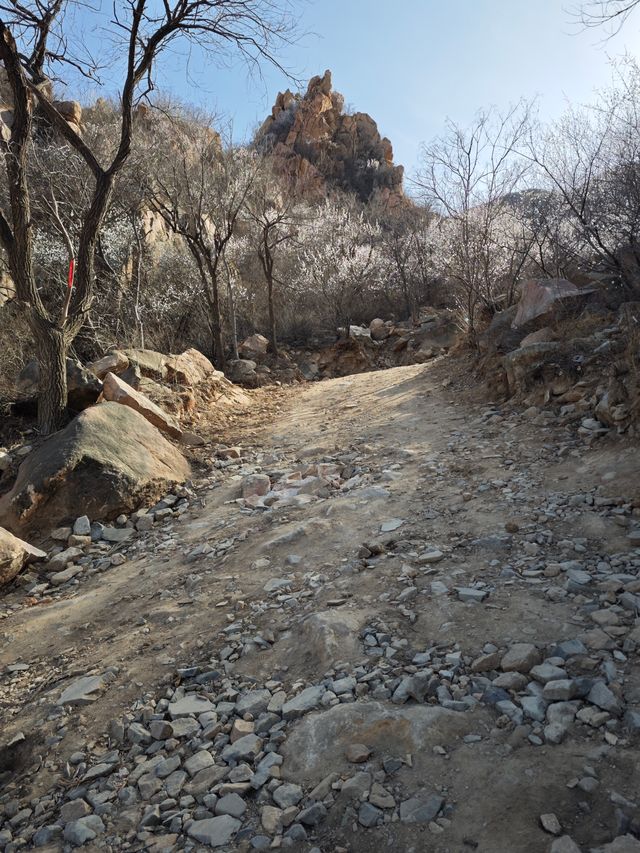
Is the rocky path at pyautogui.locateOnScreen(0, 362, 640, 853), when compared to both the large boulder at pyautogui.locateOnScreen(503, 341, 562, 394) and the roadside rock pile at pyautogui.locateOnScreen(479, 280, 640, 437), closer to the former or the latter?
the roadside rock pile at pyautogui.locateOnScreen(479, 280, 640, 437)

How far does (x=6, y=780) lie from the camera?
229 cm

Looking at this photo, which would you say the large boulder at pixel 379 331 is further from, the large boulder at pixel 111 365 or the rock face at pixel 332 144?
the rock face at pixel 332 144

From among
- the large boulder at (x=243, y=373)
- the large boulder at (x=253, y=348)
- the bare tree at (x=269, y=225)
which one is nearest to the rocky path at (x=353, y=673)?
the large boulder at (x=243, y=373)

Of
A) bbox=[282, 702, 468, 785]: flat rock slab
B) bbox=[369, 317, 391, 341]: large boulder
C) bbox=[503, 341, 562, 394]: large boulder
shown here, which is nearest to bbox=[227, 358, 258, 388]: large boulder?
bbox=[369, 317, 391, 341]: large boulder

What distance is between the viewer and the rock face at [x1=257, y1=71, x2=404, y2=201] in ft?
110

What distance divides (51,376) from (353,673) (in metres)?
4.81

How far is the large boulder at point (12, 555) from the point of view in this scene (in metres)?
4.14

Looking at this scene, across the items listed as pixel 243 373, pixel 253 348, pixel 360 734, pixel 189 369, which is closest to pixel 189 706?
pixel 360 734

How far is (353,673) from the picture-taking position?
238 centimetres

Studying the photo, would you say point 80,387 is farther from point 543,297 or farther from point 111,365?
point 543,297

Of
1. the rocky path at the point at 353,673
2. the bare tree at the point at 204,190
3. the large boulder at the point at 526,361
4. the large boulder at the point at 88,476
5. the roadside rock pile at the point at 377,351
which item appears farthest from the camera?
the roadside rock pile at the point at 377,351

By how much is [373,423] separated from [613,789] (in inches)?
202

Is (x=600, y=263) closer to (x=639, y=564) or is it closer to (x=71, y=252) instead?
(x=639, y=564)

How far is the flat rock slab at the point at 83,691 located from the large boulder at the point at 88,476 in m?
2.30
